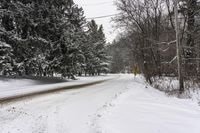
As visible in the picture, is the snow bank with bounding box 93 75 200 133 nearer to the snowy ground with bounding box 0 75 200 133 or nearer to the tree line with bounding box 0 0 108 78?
the snowy ground with bounding box 0 75 200 133

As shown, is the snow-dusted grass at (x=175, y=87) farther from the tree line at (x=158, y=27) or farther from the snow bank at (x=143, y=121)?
the snow bank at (x=143, y=121)

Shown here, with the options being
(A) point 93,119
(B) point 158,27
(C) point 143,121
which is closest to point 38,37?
(B) point 158,27

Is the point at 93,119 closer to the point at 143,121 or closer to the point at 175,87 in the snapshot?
the point at 143,121

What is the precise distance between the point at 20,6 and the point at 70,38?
269 inches

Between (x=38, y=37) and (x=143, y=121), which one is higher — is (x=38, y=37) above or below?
above

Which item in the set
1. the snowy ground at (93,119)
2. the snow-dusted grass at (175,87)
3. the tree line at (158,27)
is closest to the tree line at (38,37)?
the tree line at (158,27)

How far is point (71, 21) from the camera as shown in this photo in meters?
30.0

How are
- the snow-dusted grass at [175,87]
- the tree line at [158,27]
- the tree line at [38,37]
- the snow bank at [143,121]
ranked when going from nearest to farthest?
the snow bank at [143,121] → the snow-dusted grass at [175,87] → the tree line at [38,37] → the tree line at [158,27]

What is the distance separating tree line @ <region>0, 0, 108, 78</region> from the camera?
2177 cm

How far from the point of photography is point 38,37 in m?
24.2

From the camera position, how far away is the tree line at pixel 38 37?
21.8 m

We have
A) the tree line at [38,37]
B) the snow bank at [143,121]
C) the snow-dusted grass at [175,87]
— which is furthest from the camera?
the tree line at [38,37]

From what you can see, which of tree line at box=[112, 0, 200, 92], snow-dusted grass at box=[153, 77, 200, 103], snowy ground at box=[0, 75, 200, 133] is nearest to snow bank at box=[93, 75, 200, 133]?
snowy ground at box=[0, 75, 200, 133]

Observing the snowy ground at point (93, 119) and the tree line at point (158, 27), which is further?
the tree line at point (158, 27)
